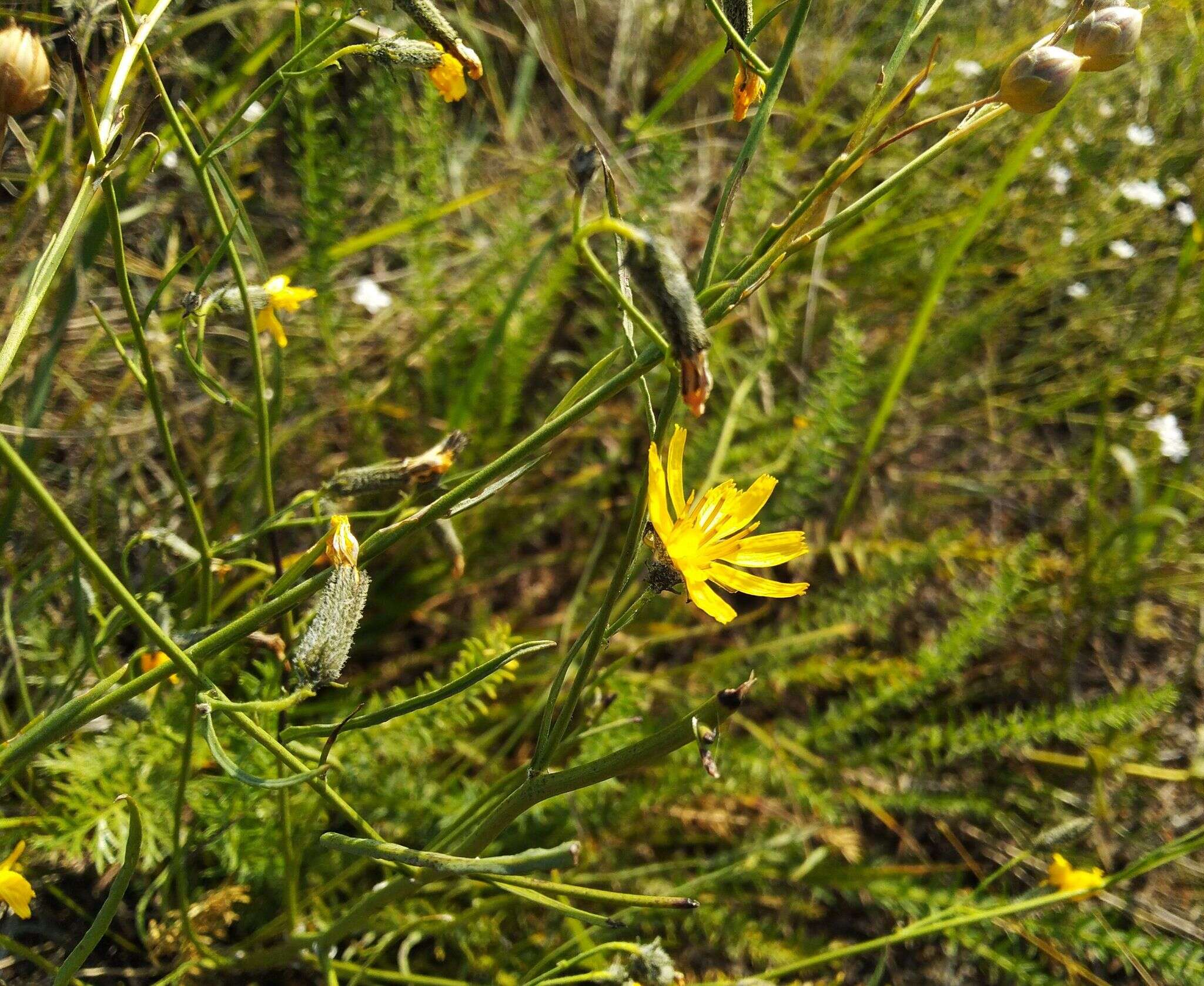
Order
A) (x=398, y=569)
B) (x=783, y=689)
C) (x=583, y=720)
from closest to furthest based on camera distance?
(x=583, y=720) < (x=398, y=569) < (x=783, y=689)

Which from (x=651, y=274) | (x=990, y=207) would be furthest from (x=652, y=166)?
(x=651, y=274)

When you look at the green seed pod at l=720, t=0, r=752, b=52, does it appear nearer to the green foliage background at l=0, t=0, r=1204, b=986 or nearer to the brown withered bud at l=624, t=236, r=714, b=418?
the brown withered bud at l=624, t=236, r=714, b=418

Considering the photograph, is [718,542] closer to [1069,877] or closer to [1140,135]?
[1069,877]

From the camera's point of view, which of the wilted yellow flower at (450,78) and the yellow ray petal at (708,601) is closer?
the yellow ray petal at (708,601)

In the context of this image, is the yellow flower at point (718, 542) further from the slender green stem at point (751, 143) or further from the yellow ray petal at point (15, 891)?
the yellow ray petal at point (15, 891)

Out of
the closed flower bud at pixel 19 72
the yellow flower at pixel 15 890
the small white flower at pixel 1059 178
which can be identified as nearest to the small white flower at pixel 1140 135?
the small white flower at pixel 1059 178

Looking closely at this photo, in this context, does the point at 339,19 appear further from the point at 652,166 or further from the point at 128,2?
the point at 652,166
